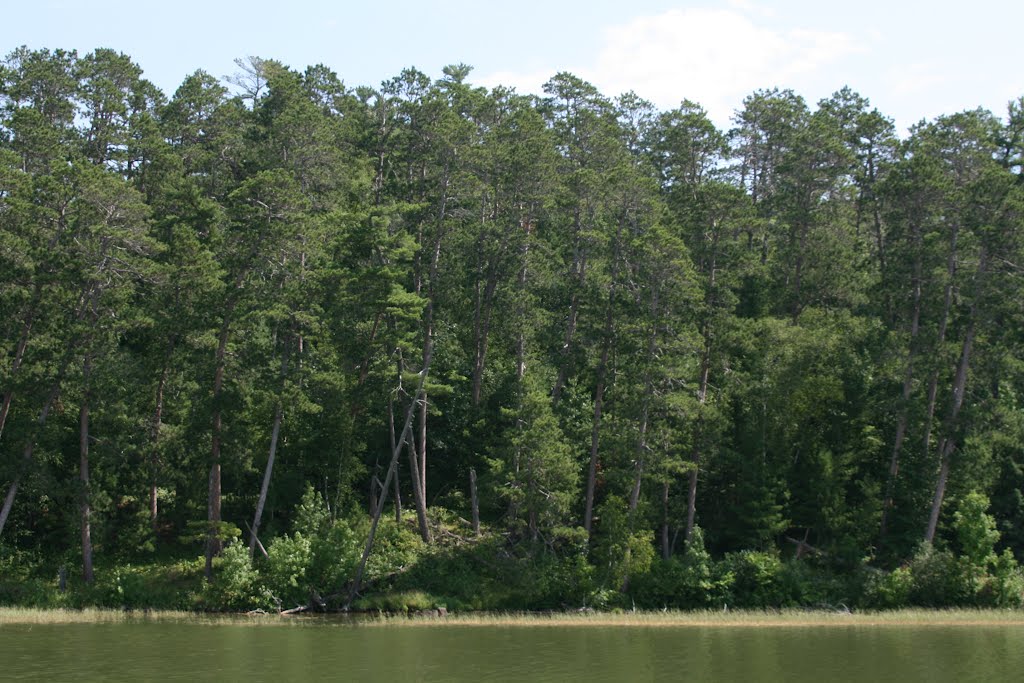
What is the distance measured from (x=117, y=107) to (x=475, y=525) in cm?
2857

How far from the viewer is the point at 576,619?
36406 mm

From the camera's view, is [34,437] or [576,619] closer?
[576,619]

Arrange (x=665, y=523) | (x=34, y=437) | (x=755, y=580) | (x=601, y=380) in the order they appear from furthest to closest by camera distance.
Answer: (x=601, y=380) → (x=665, y=523) → (x=755, y=580) → (x=34, y=437)

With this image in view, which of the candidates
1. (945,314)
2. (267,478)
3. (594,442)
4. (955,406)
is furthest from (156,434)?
(945,314)

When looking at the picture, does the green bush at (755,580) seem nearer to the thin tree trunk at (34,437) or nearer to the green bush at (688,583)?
the green bush at (688,583)

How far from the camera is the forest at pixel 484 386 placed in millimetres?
39219

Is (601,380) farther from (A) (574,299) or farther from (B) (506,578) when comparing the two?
(B) (506,578)

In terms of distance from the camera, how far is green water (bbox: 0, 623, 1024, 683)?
76.8 ft

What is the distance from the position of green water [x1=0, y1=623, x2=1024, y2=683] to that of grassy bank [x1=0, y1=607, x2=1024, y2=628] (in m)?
Answer: 1.33

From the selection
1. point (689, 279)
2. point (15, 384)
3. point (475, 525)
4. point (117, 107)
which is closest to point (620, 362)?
point (689, 279)

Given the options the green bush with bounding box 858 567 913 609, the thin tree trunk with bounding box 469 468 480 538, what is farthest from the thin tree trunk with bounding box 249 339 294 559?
the green bush with bounding box 858 567 913 609

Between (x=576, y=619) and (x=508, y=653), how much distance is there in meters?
9.68

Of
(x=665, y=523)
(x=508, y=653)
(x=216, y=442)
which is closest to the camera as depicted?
(x=508, y=653)

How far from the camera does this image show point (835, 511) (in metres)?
42.2
